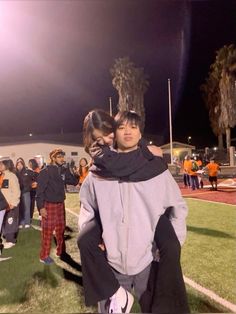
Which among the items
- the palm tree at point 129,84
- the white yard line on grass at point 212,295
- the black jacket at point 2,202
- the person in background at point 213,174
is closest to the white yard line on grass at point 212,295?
the white yard line on grass at point 212,295

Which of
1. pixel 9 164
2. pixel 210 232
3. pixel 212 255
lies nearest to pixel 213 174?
pixel 210 232

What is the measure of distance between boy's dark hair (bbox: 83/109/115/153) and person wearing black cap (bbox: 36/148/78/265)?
1015 mm

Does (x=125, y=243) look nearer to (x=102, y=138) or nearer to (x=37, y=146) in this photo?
(x=102, y=138)

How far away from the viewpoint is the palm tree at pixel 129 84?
2.41 metres

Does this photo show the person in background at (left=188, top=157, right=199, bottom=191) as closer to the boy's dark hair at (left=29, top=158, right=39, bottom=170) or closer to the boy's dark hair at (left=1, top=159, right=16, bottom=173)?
the boy's dark hair at (left=29, top=158, right=39, bottom=170)

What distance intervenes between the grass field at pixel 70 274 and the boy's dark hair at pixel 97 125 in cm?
94

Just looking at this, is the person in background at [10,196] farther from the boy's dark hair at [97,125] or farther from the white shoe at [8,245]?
the boy's dark hair at [97,125]

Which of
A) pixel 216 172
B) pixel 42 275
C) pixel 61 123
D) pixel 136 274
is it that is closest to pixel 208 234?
pixel 42 275

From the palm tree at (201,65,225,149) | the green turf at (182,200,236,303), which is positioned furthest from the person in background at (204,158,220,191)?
the palm tree at (201,65,225,149)

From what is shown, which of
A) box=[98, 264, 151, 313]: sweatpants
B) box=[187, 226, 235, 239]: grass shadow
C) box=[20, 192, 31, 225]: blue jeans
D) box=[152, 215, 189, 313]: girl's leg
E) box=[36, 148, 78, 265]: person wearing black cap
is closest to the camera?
box=[152, 215, 189, 313]: girl's leg

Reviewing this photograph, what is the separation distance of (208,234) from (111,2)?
8.20 ft

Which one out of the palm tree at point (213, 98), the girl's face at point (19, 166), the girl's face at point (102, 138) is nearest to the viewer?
the girl's face at point (102, 138)

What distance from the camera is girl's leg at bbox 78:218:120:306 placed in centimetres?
160

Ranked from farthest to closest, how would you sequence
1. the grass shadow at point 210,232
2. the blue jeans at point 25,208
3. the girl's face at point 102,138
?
the blue jeans at point 25,208 < the grass shadow at point 210,232 < the girl's face at point 102,138
